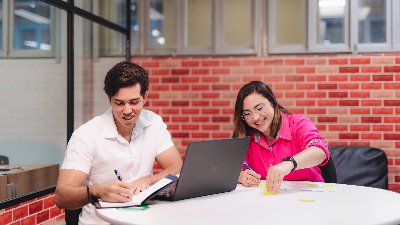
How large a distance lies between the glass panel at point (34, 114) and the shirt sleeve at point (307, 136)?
6.24 ft

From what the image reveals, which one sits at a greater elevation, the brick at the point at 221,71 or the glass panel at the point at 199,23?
the glass panel at the point at 199,23

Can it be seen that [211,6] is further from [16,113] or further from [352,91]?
[16,113]

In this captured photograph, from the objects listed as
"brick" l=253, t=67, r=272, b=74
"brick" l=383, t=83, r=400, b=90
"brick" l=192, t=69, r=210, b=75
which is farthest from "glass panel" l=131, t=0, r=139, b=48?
"brick" l=383, t=83, r=400, b=90

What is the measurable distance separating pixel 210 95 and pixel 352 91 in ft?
4.50

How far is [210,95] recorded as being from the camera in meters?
3.56

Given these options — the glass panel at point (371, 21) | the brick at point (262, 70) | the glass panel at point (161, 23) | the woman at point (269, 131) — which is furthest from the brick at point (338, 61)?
the glass panel at point (161, 23)

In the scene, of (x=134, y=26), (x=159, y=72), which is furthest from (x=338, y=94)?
(x=134, y=26)

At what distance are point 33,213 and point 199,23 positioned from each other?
233 cm

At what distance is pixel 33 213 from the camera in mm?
2633

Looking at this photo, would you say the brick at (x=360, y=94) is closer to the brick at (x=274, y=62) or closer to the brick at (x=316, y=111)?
the brick at (x=316, y=111)

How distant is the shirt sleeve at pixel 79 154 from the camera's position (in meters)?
1.61

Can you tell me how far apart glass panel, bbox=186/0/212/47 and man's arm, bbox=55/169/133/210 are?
232cm

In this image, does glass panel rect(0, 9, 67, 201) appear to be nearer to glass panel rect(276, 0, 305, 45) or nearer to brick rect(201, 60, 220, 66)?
brick rect(201, 60, 220, 66)

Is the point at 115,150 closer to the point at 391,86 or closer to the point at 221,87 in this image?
the point at 221,87
